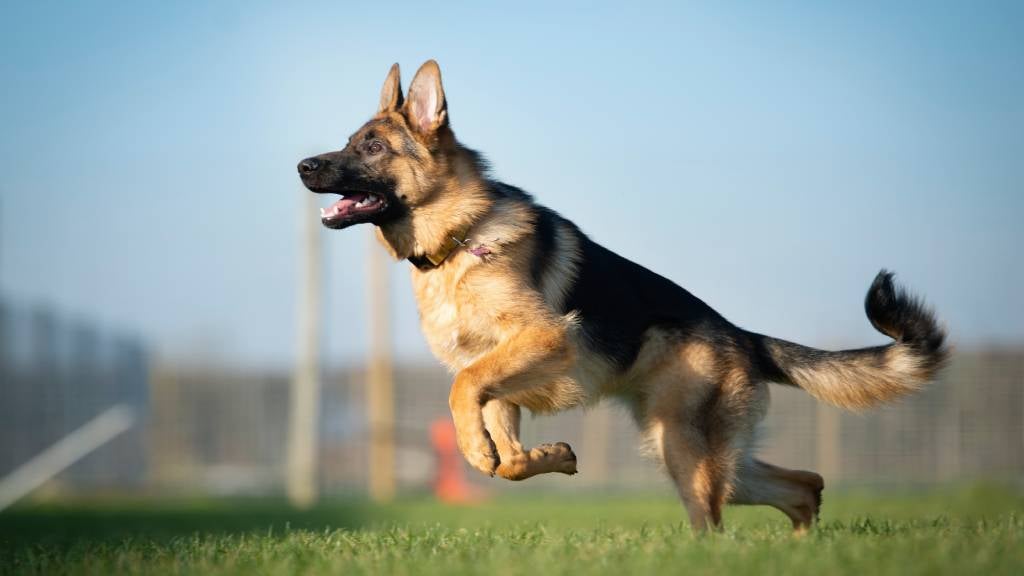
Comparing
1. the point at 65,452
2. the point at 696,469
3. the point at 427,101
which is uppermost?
the point at 427,101

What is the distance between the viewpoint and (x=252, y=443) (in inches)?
914

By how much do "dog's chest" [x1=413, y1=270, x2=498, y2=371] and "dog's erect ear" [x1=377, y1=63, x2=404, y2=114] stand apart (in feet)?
3.51

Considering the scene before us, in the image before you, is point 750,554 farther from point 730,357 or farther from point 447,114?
point 447,114

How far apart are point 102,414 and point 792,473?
55.6 ft

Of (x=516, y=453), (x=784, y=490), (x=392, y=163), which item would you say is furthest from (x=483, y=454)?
(x=784, y=490)

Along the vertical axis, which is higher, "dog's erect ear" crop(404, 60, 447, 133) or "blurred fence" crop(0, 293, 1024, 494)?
"dog's erect ear" crop(404, 60, 447, 133)

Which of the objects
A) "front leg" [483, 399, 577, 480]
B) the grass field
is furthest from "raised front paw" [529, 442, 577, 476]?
the grass field

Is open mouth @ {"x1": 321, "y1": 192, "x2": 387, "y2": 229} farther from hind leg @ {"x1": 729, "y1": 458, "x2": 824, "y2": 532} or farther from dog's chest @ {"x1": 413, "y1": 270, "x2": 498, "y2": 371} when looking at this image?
hind leg @ {"x1": 729, "y1": 458, "x2": 824, "y2": 532}

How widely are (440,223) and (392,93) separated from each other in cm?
91

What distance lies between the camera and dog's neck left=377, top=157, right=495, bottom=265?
5.79 m

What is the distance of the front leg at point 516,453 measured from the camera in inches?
210

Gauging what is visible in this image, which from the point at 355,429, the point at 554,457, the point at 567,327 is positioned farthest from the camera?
the point at 355,429

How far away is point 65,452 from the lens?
62.2ft

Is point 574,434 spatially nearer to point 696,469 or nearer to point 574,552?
point 696,469
